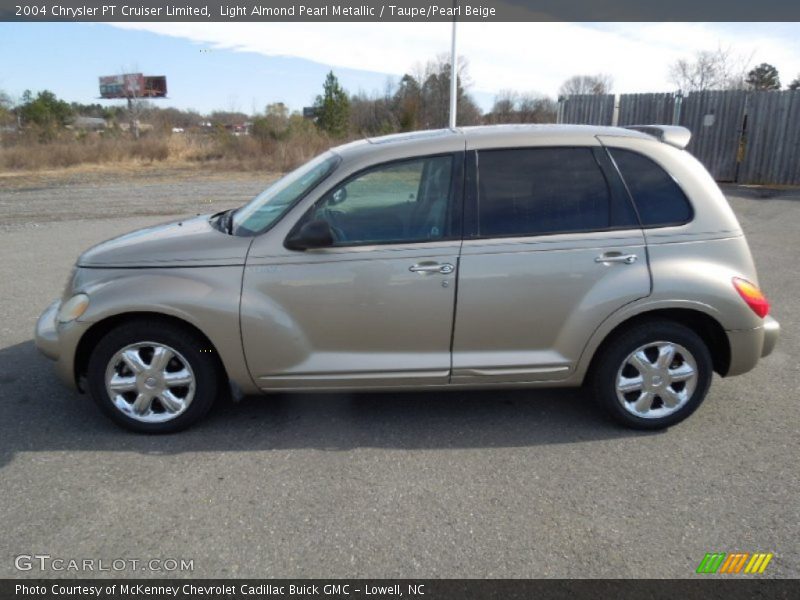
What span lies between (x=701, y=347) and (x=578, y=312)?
0.84 meters

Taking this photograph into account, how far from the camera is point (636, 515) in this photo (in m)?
2.96

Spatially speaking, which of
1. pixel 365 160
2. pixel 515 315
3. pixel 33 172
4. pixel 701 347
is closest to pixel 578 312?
pixel 515 315

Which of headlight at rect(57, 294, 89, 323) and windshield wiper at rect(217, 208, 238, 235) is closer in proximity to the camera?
headlight at rect(57, 294, 89, 323)

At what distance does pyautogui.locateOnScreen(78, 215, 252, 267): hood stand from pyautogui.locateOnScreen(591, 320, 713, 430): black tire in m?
2.37

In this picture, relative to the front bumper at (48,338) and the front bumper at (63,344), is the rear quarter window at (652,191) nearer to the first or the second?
the front bumper at (63,344)

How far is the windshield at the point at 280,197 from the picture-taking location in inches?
147

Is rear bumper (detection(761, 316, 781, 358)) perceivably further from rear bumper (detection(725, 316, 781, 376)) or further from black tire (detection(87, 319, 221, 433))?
black tire (detection(87, 319, 221, 433))

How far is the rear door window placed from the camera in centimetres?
364

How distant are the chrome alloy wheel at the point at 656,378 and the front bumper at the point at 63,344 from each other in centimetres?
336

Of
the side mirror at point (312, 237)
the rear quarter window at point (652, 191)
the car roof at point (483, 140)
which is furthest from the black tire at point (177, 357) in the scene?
the rear quarter window at point (652, 191)

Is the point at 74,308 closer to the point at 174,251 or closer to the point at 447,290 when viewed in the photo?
the point at 174,251

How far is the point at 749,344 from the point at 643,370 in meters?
0.69

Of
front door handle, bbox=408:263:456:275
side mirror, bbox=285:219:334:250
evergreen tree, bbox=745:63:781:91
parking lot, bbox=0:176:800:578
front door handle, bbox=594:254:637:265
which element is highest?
evergreen tree, bbox=745:63:781:91
